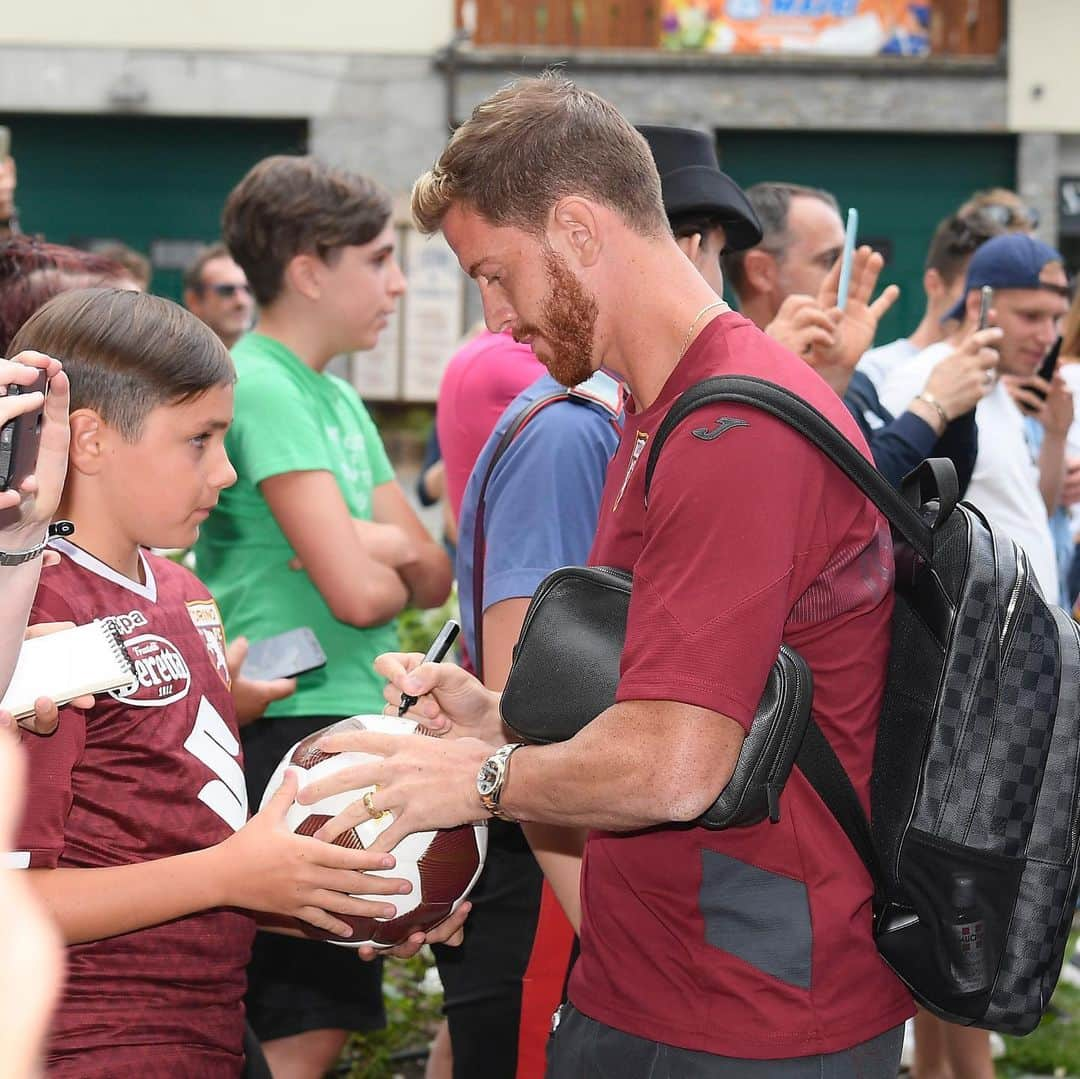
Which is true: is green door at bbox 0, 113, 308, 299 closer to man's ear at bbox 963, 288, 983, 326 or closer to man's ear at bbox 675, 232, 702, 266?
man's ear at bbox 963, 288, 983, 326

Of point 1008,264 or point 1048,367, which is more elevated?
point 1008,264

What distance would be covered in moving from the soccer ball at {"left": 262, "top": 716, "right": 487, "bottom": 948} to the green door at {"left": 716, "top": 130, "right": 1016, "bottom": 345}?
14.7 meters

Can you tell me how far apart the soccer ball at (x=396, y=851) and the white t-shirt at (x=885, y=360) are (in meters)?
3.38

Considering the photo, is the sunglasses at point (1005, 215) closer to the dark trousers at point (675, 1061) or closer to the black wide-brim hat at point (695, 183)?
the black wide-brim hat at point (695, 183)

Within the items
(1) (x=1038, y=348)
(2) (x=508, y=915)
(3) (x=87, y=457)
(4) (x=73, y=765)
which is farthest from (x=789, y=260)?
(4) (x=73, y=765)

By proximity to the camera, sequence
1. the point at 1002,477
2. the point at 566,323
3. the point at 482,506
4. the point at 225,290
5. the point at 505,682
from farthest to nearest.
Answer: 1. the point at 225,290
2. the point at 1002,477
3. the point at 482,506
4. the point at 505,682
5. the point at 566,323

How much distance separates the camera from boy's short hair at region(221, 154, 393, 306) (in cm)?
385

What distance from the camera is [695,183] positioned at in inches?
122

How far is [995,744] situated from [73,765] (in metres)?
1.33

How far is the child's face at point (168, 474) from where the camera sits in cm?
257

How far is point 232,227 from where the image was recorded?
13.0 ft

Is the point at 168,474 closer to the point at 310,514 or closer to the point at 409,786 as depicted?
the point at 409,786

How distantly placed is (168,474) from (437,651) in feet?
1.84

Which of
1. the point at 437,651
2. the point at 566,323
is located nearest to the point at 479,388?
the point at 437,651
